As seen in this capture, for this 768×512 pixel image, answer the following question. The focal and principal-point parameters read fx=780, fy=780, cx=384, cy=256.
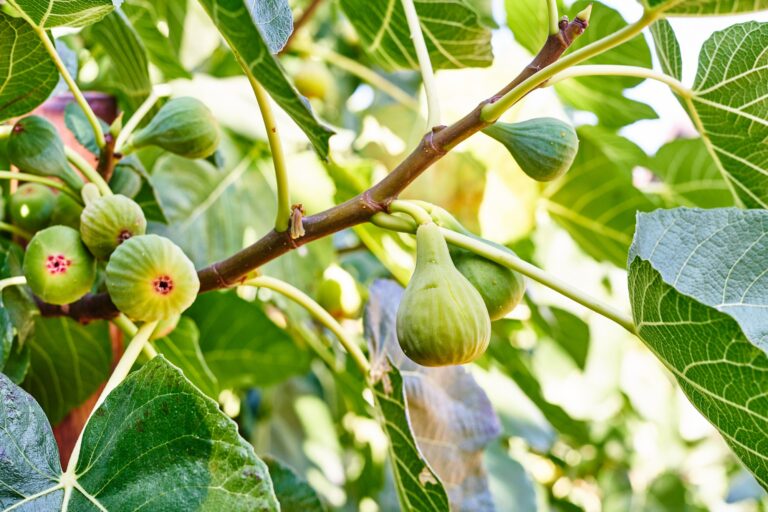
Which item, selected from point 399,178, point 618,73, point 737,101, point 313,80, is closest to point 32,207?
point 399,178

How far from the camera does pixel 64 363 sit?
3.30 ft

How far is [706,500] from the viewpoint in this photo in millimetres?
3104

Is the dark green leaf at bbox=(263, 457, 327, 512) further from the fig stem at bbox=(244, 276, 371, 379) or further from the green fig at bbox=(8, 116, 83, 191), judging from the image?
the green fig at bbox=(8, 116, 83, 191)

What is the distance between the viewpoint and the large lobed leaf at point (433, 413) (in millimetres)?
880

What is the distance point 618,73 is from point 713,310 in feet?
0.92

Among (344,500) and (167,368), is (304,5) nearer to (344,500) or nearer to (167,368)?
(344,500)

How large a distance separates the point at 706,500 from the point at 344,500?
190cm

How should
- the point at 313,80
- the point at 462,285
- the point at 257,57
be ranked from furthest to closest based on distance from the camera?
the point at 313,80 < the point at 462,285 < the point at 257,57

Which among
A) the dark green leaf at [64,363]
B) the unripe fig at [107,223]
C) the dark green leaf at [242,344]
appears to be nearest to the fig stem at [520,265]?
the unripe fig at [107,223]

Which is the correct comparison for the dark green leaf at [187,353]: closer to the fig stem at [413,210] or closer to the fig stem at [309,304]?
the fig stem at [309,304]

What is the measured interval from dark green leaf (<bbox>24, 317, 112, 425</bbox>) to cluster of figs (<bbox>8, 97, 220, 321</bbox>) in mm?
129

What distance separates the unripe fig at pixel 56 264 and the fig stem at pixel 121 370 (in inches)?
3.0

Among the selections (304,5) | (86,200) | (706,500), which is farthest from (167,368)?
(706,500)

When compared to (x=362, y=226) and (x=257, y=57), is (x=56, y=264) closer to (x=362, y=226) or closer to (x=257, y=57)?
(x=257, y=57)
